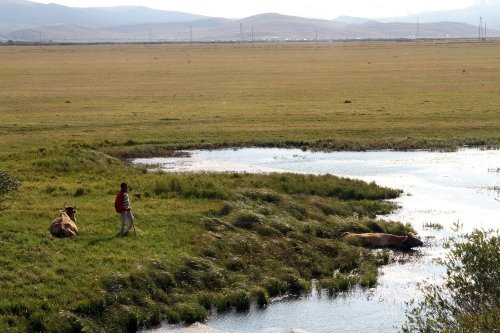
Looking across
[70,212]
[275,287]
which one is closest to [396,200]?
[275,287]

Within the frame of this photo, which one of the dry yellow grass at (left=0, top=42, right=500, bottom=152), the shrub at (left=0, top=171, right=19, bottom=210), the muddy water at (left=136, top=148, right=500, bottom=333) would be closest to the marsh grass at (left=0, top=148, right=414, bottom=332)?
the shrub at (left=0, top=171, right=19, bottom=210)

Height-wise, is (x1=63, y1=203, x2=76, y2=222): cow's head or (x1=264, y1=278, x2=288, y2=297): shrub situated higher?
(x1=63, y1=203, x2=76, y2=222): cow's head

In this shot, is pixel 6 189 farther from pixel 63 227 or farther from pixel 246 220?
pixel 246 220

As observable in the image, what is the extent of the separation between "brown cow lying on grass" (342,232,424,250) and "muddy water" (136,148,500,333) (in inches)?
20.9

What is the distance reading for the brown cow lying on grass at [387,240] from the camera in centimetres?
2978

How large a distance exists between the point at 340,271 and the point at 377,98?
51.0m

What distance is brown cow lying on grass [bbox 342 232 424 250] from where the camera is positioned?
29.8m

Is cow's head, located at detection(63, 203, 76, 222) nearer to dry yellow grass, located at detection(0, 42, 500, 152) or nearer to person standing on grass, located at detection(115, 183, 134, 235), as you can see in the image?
person standing on grass, located at detection(115, 183, 134, 235)

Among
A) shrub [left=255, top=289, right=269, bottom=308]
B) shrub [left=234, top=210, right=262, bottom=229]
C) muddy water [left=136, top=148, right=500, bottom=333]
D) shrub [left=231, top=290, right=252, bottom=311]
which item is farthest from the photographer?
shrub [left=234, top=210, right=262, bottom=229]

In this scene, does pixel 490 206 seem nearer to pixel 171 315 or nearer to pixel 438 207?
pixel 438 207

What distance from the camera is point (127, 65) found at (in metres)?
138

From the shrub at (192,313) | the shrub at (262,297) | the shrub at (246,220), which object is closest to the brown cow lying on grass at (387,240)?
the shrub at (246,220)

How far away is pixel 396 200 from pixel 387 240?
7.50 metres

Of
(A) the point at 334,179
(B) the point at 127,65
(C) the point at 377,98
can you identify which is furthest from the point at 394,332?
(B) the point at 127,65
